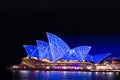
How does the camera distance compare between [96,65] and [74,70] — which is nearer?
[96,65]

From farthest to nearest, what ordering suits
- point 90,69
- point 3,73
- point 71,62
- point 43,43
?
point 90,69 → point 71,62 → point 43,43 → point 3,73

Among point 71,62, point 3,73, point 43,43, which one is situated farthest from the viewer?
point 71,62

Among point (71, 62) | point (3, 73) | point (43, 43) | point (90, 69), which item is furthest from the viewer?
point (90, 69)

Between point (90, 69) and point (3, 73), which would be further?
point (90, 69)

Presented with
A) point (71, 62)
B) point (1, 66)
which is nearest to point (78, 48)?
point (71, 62)

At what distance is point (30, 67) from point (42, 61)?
9044mm

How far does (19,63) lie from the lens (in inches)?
4579

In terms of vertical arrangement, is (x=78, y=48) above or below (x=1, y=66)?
above

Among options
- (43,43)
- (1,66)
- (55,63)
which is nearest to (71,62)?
(55,63)

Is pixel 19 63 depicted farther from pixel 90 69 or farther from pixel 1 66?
pixel 1 66

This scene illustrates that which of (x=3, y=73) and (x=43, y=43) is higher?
(x=43, y=43)

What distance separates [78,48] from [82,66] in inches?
480

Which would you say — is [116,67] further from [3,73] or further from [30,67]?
[3,73]

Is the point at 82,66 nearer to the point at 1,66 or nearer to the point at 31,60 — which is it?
the point at 31,60
